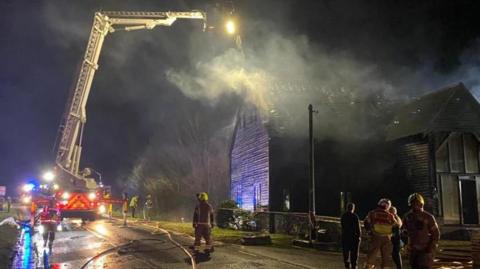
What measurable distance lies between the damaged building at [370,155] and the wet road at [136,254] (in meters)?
9.23

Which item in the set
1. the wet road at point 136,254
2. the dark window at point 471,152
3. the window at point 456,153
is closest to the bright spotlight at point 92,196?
the wet road at point 136,254

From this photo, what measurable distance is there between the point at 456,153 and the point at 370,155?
16.0 feet

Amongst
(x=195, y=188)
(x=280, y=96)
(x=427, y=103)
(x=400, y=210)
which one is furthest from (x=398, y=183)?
(x=195, y=188)

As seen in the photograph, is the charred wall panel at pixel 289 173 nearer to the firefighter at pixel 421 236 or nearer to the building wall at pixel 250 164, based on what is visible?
the building wall at pixel 250 164

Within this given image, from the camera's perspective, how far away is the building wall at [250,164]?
2344cm

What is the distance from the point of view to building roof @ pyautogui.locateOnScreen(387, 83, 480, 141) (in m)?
19.1

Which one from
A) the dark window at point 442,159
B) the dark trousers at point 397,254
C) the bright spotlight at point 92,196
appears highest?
the dark window at point 442,159

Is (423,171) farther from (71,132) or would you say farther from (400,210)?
(71,132)

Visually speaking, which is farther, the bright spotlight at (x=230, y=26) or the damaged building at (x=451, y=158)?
the bright spotlight at (x=230, y=26)

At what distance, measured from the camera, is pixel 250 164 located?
2591cm

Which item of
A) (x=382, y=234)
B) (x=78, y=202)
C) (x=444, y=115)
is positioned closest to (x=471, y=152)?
(x=444, y=115)

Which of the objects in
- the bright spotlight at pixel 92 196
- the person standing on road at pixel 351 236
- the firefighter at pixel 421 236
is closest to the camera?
the firefighter at pixel 421 236

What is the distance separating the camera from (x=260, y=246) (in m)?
13.7

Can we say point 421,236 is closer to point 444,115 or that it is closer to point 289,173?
point 444,115
